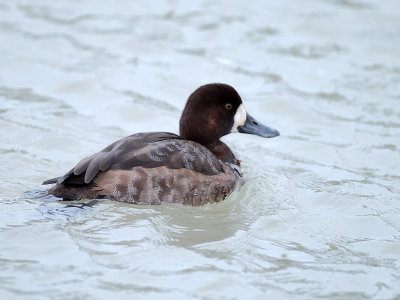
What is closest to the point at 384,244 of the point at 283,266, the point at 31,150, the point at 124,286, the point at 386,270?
the point at 386,270

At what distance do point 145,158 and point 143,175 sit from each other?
128 mm

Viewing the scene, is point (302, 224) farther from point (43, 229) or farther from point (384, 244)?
point (43, 229)

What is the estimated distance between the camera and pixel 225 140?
735 centimetres

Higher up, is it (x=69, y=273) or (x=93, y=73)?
(x=93, y=73)

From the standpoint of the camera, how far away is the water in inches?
176

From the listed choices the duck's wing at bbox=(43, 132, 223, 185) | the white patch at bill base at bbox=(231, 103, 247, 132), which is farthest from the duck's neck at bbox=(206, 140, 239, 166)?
the duck's wing at bbox=(43, 132, 223, 185)

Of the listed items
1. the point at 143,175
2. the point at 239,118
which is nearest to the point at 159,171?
the point at 143,175

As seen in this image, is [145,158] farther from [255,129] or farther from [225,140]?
[225,140]

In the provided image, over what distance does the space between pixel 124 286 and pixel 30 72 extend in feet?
15.6

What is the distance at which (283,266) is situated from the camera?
4621mm


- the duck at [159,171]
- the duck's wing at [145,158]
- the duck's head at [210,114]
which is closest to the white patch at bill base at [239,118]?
the duck's head at [210,114]

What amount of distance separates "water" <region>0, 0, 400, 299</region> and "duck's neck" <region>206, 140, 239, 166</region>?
0.29 metres

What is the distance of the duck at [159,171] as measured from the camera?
5191 millimetres

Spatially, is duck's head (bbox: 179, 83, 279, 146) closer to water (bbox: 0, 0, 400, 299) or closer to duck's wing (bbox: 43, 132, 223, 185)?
duck's wing (bbox: 43, 132, 223, 185)
